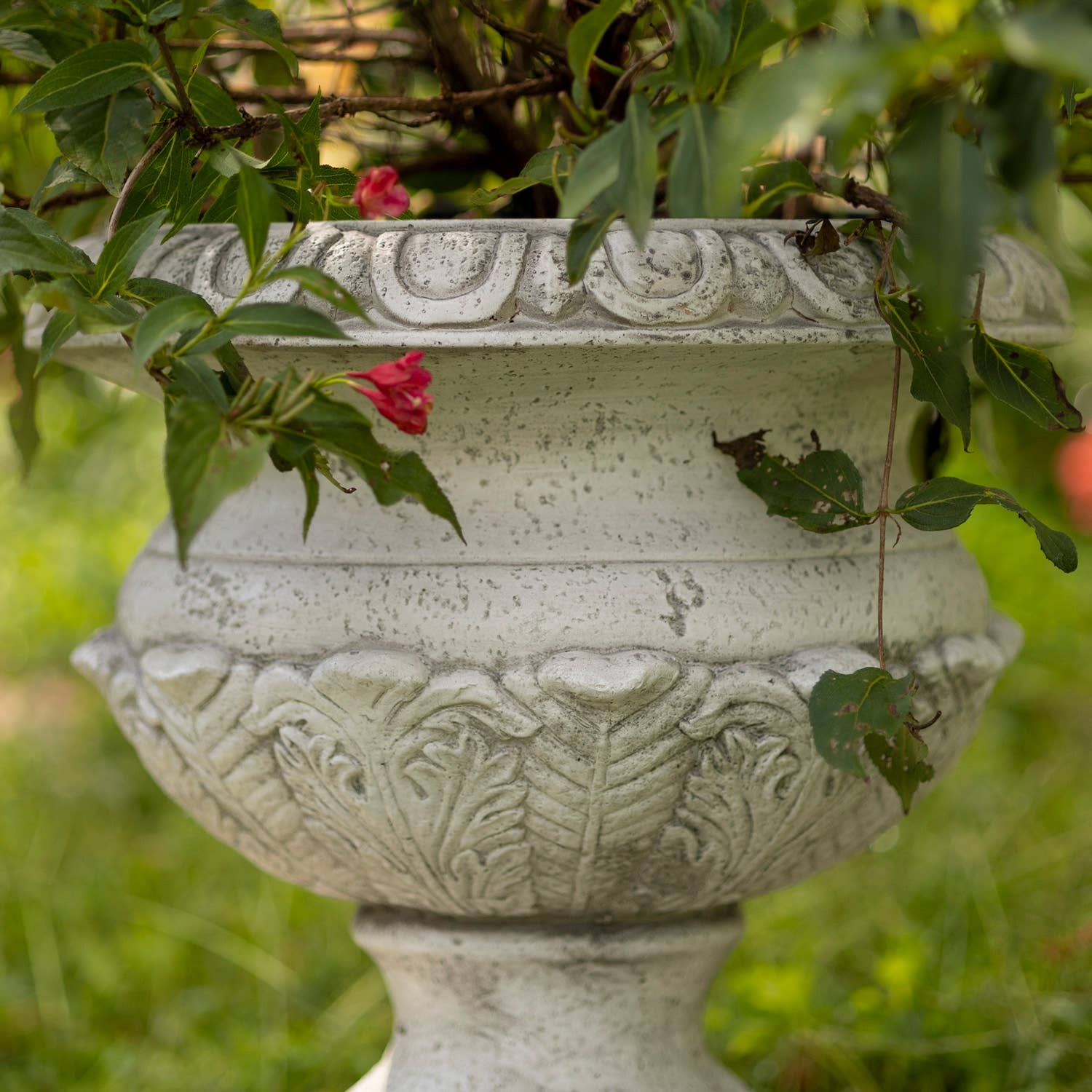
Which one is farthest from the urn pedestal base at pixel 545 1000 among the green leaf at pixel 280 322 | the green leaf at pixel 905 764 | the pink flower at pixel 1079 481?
the pink flower at pixel 1079 481

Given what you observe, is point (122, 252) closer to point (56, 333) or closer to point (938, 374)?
point (56, 333)

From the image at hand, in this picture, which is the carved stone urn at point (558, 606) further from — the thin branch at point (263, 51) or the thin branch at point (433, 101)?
the thin branch at point (263, 51)

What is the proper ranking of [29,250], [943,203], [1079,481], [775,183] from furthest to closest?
[1079,481], [775,183], [29,250], [943,203]

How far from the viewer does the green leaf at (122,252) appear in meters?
0.77

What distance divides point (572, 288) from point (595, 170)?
5.8 inches

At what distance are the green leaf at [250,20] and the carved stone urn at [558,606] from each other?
5.0 inches

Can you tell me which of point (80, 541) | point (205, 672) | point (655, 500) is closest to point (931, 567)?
point (655, 500)

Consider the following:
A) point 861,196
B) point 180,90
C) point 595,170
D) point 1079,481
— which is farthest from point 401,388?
point 1079,481

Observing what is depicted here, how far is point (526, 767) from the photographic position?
934mm

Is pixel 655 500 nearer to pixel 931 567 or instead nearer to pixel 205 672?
pixel 931 567

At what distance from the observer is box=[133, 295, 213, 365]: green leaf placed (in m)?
0.66

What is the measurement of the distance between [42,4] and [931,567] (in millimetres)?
850

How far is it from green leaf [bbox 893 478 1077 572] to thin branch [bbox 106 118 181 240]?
1.83 feet

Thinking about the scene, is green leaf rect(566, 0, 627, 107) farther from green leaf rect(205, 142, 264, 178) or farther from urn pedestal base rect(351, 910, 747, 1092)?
urn pedestal base rect(351, 910, 747, 1092)
